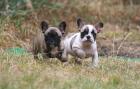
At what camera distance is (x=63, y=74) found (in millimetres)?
10266

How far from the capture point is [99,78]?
34.8 feet

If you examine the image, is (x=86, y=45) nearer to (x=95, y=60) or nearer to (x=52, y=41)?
(x=95, y=60)

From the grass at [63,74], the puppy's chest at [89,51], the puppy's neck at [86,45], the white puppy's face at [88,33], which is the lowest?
the grass at [63,74]

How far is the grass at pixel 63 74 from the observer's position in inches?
358

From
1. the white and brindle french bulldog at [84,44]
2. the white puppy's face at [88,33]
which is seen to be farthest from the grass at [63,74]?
the white puppy's face at [88,33]

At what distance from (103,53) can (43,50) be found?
299 cm

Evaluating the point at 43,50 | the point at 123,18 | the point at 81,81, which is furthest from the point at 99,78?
the point at 123,18

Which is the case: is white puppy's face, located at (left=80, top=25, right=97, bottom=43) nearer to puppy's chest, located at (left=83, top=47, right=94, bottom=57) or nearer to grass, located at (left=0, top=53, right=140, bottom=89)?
puppy's chest, located at (left=83, top=47, right=94, bottom=57)

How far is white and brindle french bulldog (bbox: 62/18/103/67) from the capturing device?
11992mm

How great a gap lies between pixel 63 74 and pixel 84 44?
2.05m

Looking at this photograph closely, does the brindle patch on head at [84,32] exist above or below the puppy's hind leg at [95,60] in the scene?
above

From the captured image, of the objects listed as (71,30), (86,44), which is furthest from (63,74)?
(71,30)

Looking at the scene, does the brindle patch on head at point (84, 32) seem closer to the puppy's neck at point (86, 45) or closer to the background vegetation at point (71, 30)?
the puppy's neck at point (86, 45)

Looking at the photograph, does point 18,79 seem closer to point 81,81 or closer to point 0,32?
point 81,81
